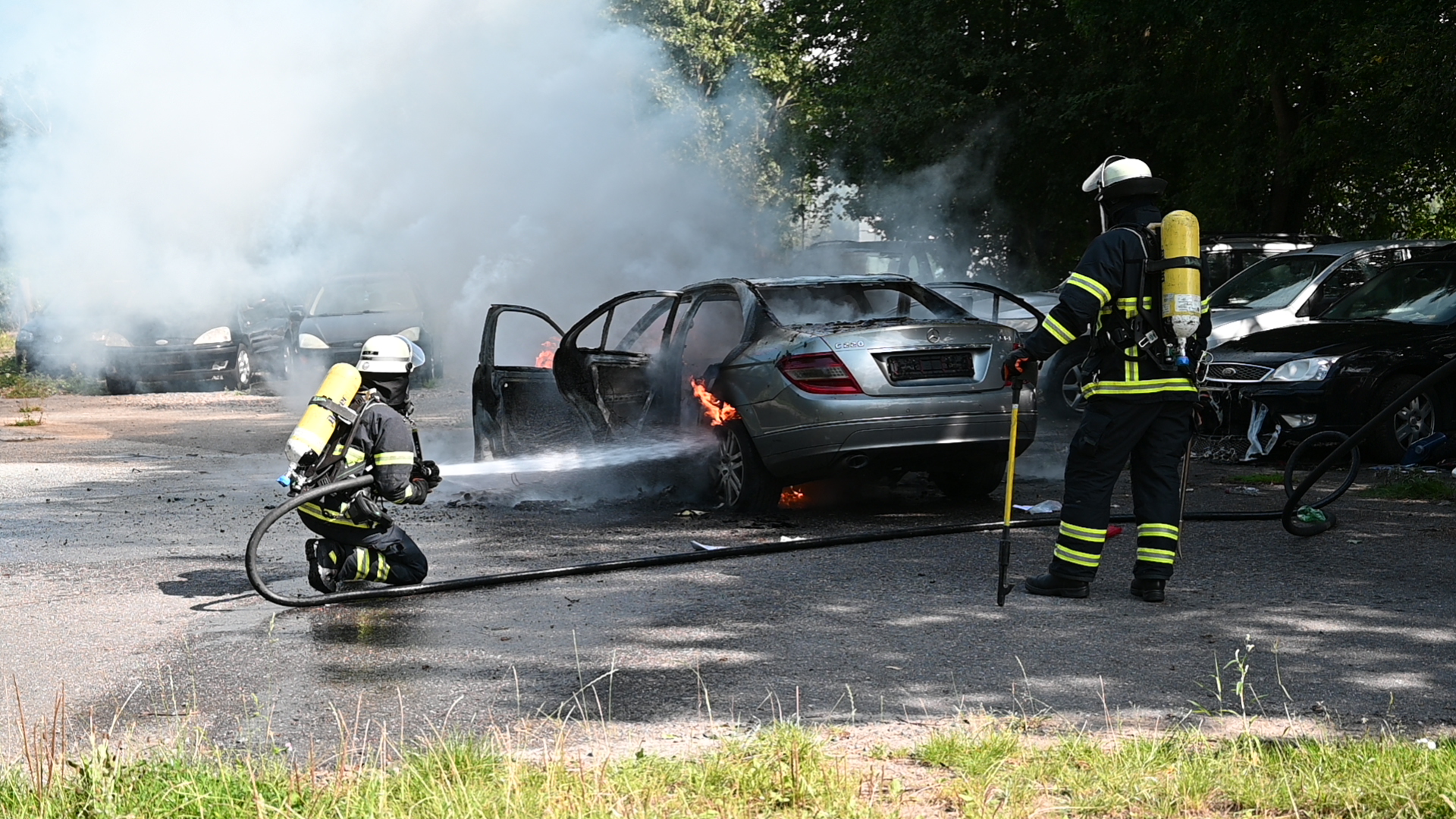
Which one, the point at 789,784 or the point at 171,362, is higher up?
the point at 171,362

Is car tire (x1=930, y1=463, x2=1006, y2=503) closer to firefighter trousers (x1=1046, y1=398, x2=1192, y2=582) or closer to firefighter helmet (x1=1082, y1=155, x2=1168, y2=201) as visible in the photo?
firefighter trousers (x1=1046, y1=398, x2=1192, y2=582)

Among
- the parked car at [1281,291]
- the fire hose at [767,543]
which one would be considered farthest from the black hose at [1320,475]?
→ the parked car at [1281,291]

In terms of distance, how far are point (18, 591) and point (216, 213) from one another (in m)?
12.9

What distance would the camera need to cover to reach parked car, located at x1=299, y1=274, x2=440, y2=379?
769 inches

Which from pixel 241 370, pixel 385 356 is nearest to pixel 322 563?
pixel 385 356

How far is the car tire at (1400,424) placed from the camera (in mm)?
10789

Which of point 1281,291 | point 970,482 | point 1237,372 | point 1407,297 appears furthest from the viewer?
point 1281,291

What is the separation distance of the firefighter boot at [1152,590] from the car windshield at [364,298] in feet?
48.5

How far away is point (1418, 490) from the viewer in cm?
920

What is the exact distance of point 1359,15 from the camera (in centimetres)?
1489

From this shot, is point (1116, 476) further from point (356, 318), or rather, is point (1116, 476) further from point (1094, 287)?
point (356, 318)

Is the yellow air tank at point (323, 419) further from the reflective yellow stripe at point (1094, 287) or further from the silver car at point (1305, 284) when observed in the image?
the silver car at point (1305, 284)

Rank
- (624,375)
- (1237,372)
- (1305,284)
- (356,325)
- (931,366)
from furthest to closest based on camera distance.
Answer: (356,325)
(1305,284)
(1237,372)
(624,375)
(931,366)

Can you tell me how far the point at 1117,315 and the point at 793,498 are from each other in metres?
3.50
